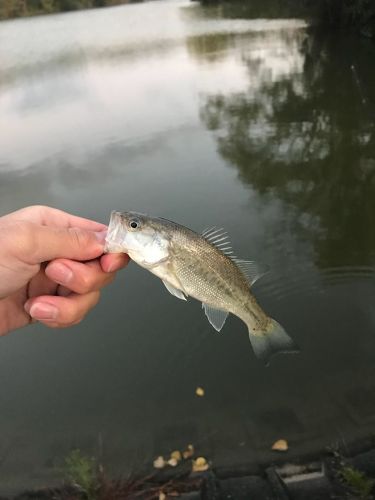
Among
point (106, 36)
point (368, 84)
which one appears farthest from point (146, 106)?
point (106, 36)

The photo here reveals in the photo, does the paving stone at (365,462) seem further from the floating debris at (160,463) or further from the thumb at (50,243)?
the thumb at (50,243)

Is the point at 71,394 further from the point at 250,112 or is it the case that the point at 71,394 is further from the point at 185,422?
the point at 250,112

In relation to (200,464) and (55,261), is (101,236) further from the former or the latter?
(200,464)

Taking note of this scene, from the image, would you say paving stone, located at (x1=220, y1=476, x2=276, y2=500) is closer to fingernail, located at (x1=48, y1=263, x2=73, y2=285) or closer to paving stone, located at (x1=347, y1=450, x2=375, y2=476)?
paving stone, located at (x1=347, y1=450, x2=375, y2=476)

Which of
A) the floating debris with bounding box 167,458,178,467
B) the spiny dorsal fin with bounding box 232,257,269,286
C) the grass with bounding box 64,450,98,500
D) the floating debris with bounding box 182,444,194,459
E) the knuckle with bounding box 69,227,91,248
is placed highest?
the knuckle with bounding box 69,227,91,248

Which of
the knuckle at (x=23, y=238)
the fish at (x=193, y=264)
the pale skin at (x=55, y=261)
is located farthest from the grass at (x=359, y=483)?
the knuckle at (x=23, y=238)

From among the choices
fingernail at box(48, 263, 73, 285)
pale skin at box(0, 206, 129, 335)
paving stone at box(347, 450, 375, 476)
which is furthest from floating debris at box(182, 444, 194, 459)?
fingernail at box(48, 263, 73, 285)
